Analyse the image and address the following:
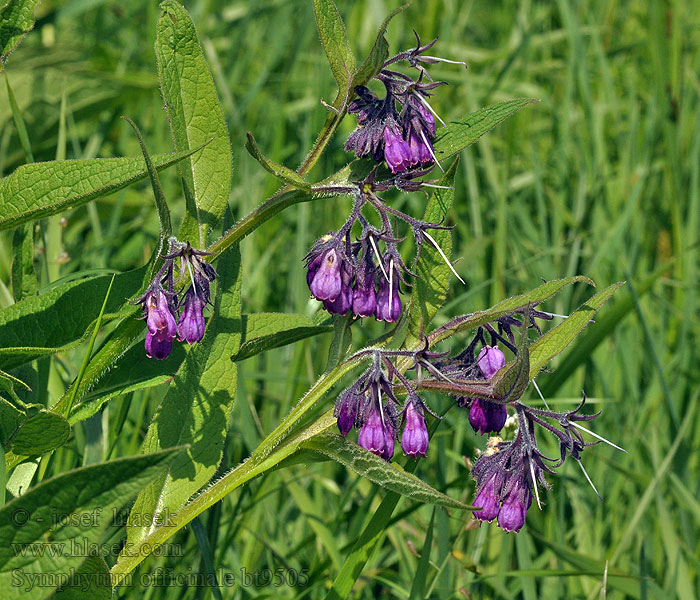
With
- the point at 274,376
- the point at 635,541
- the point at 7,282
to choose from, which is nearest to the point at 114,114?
the point at 7,282

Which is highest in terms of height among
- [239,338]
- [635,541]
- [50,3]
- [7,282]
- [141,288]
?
[50,3]

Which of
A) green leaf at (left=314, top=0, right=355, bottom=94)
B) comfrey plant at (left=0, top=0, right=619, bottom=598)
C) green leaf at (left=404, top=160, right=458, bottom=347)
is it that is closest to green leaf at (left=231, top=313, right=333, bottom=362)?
comfrey plant at (left=0, top=0, right=619, bottom=598)

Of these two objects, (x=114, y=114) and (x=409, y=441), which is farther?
(x=114, y=114)

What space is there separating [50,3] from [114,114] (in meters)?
1.89

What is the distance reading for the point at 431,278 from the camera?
6.82 feet

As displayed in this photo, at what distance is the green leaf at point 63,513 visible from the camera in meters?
1.49

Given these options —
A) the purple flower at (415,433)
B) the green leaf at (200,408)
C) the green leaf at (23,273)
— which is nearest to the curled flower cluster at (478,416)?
the purple flower at (415,433)

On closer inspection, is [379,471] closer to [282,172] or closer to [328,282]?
[328,282]

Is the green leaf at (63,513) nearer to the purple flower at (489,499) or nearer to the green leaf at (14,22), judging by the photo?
the purple flower at (489,499)

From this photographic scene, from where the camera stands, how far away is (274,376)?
10.8 feet

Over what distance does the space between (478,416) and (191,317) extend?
0.71m

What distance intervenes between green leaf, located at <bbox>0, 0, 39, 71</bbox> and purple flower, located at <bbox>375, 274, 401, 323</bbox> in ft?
3.35

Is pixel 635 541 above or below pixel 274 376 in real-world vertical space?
below

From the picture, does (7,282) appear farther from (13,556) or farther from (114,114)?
(13,556)
